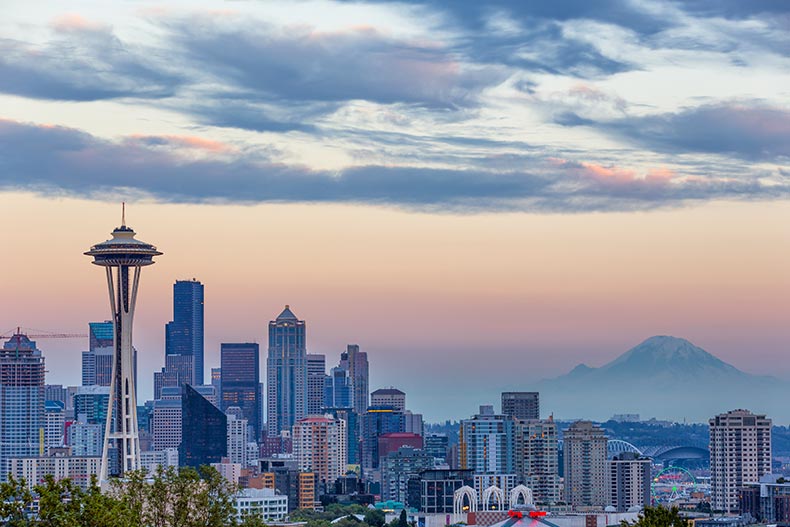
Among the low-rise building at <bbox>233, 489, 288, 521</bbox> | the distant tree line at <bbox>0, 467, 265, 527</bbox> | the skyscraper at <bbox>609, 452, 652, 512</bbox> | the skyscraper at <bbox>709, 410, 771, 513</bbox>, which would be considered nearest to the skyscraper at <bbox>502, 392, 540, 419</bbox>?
the skyscraper at <bbox>609, 452, 652, 512</bbox>

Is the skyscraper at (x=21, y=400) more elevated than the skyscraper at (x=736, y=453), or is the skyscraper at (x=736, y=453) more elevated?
the skyscraper at (x=21, y=400)

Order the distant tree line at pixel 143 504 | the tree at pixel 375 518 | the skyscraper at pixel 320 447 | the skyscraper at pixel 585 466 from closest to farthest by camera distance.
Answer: the distant tree line at pixel 143 504, the tree at pixel 375 518, the skyscraper at pixel 585 466, the skyscraper at pixel 320 447

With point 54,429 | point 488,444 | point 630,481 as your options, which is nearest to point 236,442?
point 54,429

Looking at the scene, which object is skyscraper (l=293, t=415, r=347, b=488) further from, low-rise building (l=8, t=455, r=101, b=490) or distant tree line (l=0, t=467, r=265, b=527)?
distant tree line (l=0, t=467, r=265, b=527)

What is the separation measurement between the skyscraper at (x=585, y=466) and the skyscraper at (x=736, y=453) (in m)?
9.57

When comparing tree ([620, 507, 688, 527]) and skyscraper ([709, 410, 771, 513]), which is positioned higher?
skyscraper ([709, 410, 771, 513])

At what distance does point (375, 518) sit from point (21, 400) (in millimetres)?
83310

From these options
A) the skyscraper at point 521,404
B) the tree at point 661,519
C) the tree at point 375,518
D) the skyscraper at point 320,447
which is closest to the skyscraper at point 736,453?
the tree at point 375,518

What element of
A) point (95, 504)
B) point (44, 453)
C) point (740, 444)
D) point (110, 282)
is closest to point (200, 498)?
point (95, 504)

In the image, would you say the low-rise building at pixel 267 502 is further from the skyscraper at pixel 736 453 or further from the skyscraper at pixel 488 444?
the skyscraper at pixel 488 444

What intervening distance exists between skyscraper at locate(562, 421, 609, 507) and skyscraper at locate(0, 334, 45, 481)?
204ft

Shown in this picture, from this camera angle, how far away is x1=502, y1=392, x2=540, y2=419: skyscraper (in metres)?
180

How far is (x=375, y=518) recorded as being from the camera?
362ft

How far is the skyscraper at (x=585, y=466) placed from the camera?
140 metres
